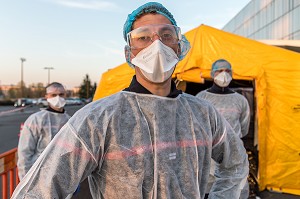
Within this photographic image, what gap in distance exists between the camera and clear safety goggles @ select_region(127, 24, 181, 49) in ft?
4.82

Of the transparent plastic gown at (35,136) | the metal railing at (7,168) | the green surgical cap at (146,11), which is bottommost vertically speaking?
the metal railing at (7,168)

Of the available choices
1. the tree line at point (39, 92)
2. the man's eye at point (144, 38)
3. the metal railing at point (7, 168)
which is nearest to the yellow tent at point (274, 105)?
the metal railing at point (7, 168)

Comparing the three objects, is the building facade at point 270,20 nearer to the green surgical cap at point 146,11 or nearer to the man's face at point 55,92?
the man's face at point 55,92

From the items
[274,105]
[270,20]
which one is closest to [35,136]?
[274,105]

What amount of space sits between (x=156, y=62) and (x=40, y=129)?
3.07 m

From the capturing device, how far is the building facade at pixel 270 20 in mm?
26844

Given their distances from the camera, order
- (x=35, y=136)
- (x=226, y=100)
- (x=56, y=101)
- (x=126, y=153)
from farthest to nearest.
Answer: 1. (x=226, y=100)
2. (x=56, y=101)
3. (x=35, y=136)
4. (x=126, y=153)

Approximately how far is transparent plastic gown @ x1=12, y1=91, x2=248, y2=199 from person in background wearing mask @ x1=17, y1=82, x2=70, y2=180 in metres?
2.74

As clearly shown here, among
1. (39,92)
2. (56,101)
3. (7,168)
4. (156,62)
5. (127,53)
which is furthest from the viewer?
(39,92)

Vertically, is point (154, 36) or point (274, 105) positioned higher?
point (154, 36)

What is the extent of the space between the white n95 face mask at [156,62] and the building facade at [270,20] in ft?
90.4

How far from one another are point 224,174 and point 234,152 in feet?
0.44

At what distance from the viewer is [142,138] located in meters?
1.32

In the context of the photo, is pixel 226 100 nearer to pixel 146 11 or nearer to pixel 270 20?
pixel 146 11
